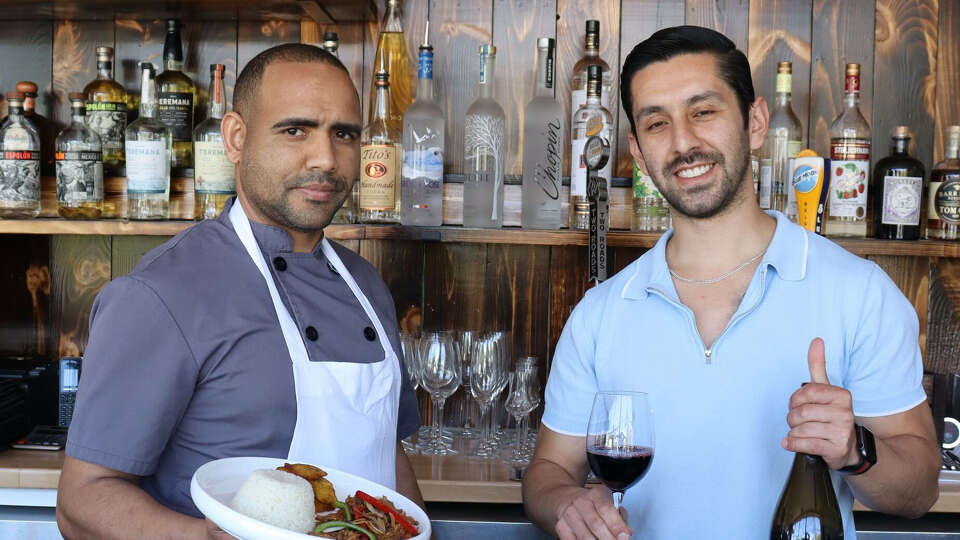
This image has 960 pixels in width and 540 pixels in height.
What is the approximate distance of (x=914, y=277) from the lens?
2.10m

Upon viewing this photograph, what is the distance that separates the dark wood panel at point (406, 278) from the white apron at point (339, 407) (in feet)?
2.11

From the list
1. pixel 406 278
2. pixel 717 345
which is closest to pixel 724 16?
pixel 406 278

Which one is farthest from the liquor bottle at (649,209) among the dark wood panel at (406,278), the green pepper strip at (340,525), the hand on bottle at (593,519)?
the green pepper strip at (340,525)

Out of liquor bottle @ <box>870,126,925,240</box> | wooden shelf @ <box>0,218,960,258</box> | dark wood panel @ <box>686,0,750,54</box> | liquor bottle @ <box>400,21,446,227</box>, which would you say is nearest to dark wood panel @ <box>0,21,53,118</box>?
wooden shelf @ <box>0,218,960,258</box>

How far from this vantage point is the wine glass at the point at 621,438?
1.05 m

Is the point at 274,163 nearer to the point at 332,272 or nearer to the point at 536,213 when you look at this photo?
the point at 332,272

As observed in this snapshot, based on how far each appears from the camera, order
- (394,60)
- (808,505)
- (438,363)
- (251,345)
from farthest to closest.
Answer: (394,60)
(438,363)
(251,345)
(808,505)

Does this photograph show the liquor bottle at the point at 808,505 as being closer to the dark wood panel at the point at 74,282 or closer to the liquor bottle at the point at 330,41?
the liquor bottle at the point at 330,41

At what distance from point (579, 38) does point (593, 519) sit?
1.32 meters

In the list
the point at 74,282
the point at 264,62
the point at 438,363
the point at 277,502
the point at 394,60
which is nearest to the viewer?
the point at 277,502

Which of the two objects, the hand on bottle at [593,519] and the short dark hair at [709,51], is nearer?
the hand on bottle at [593,519]

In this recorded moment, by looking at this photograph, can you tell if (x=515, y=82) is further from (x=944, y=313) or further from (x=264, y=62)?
(x=944, y=313)

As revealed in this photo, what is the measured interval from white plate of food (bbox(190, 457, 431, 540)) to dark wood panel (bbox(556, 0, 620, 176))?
1.16m

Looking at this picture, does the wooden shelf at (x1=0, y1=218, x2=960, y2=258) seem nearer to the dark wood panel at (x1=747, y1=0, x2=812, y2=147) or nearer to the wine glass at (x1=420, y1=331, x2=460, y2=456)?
the wine glass at (x1=420, y1=331, x2=460, y2=456)
